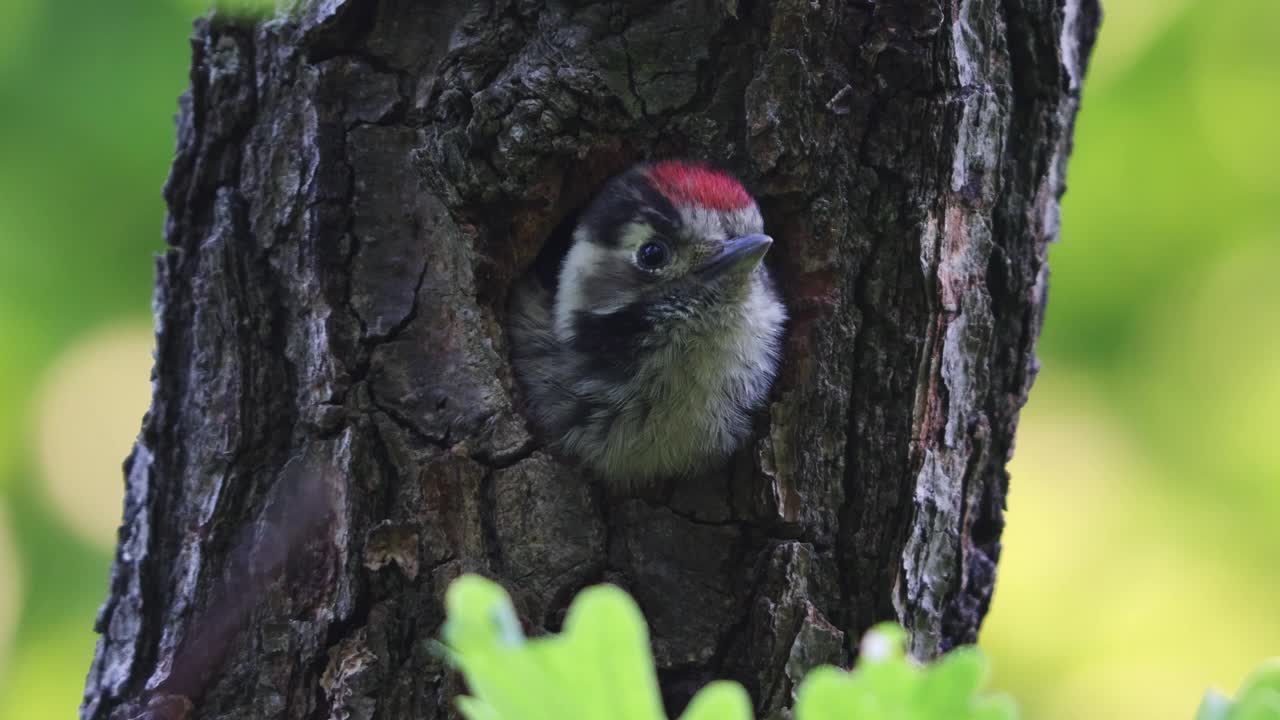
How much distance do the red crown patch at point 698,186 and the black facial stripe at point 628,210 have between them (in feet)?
0.15

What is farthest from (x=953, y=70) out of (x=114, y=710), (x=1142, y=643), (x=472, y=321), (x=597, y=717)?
(x=1142, y=643)

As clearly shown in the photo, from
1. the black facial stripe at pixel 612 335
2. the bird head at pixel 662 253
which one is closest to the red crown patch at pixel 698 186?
→ the bird head at pixel 662 253

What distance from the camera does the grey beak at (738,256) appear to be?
3.25 metres

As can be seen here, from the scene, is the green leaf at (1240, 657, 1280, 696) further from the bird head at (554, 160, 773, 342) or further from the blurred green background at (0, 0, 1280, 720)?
the blurred green background at (0, 0, 1280, 720)

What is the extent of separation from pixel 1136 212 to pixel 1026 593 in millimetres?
1710

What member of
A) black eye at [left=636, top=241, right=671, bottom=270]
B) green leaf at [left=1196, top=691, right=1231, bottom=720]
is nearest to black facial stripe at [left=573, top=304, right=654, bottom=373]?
black eye at [left=636, top=241, right=671, bottom=270]

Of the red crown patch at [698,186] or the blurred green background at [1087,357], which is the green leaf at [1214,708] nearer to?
the red crown patch at [698,186]

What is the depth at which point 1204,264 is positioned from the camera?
4.71 meters

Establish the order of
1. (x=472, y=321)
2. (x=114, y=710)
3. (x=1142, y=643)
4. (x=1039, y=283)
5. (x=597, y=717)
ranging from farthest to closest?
(x=1142, y=643)
(x=1039, y=283)
(x=472, y=321)
(x=114, y=710)
(x=597, y=717)

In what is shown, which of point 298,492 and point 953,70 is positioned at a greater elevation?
point 953,70

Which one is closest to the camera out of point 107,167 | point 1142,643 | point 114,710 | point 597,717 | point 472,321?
point 597,717

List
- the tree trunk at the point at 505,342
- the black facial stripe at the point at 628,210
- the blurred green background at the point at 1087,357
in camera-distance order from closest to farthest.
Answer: the tree trunk at the point at 505,342 → the black facial stripe at the point at 628,210 → the blurred green background at the point at 1087,357

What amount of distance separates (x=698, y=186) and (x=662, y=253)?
37cm

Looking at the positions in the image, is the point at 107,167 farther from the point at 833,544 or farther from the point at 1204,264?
the point at 1204,264
